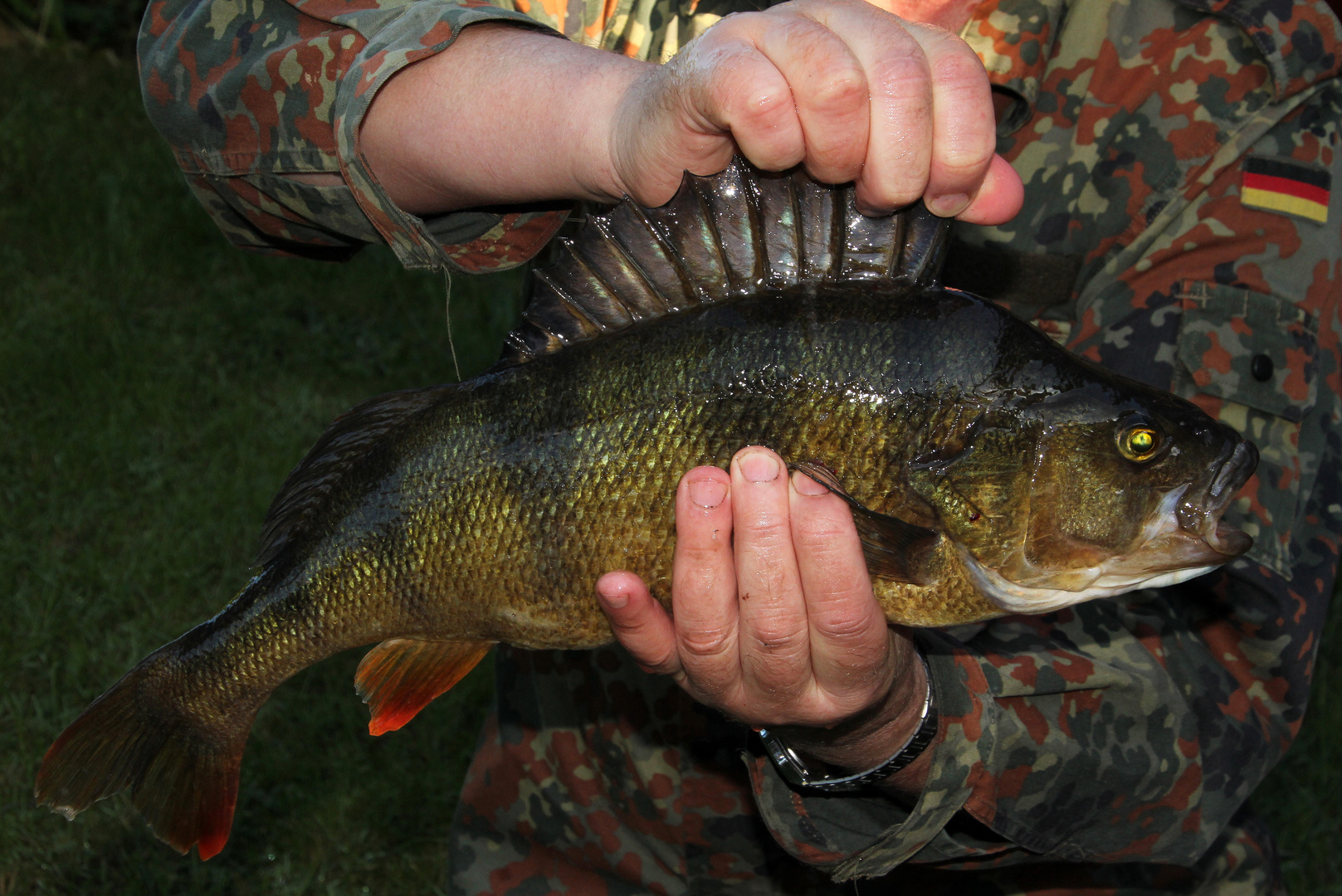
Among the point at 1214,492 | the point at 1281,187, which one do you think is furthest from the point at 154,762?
the point at 1281,187

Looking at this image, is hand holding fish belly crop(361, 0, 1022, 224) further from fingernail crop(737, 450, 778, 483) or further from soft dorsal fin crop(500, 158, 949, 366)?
fingernail crop(737, 450, 778, 483)

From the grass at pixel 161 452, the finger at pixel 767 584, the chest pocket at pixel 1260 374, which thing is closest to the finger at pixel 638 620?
the finger at pixel 767 584

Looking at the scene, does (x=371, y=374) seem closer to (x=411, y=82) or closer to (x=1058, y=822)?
(x=411, y=82)

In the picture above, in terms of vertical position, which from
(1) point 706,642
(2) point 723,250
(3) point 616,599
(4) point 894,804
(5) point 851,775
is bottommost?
(4) point 894,804

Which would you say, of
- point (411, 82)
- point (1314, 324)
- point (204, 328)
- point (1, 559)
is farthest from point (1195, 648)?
point (204, 328)

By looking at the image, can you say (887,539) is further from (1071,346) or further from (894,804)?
(1071,346)

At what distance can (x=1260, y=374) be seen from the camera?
2340mm

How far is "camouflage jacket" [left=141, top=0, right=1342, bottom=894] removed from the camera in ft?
6.97

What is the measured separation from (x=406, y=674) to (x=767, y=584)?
731 millimetres

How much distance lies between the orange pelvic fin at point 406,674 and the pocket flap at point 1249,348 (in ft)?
5.36

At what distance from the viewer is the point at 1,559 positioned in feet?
13.6

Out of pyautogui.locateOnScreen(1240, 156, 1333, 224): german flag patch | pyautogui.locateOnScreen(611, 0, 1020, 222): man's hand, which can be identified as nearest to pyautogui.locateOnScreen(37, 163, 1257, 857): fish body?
pyautogui.locateOnScreen(611, 0, 1020, 222): man's hand

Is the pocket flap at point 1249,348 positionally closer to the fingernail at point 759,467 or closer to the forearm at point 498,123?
the fingernail at point 759,467

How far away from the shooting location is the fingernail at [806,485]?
1704 millimetres
